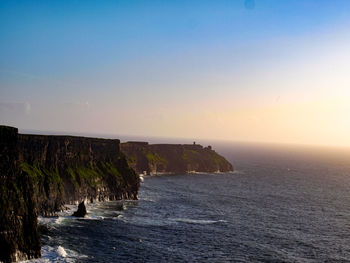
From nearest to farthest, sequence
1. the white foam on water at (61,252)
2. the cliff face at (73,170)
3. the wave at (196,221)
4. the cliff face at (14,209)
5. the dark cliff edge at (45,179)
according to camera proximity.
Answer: the cliff face at (14,209)
the dark cliff edge at (45,179)
the white foam on water at (61,252)
the wave at (196,221)
the cliff face at (73,170)

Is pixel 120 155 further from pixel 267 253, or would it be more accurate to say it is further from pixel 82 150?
pixel 267 253

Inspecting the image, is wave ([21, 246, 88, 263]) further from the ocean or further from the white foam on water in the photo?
the ocean

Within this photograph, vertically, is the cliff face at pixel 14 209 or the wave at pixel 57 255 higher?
the cliff face at pixel 14 209

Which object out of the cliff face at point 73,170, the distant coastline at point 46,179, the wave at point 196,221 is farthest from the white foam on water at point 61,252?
the wave at point 196,221

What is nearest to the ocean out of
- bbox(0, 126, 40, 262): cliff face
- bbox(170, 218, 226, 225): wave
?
bbox(170, 218, 226, 225): wave

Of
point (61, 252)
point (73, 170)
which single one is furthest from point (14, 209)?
point (73, 170)

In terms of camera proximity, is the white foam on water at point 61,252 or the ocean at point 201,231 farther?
the ocean at point 201,231

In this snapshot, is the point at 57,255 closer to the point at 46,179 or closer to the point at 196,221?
the point at 46,179

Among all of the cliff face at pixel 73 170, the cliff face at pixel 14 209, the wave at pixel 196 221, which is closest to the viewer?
the cliff face at pixel 14 209

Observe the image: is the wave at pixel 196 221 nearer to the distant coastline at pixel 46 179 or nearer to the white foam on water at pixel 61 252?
the distant coastline at pixel 46 179
